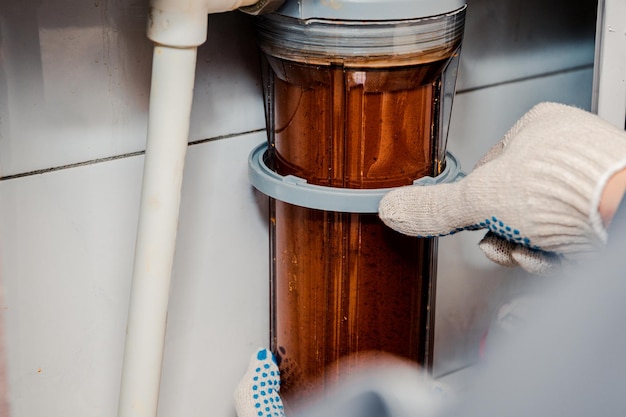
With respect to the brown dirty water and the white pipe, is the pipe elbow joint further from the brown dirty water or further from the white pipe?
the brown dirty water

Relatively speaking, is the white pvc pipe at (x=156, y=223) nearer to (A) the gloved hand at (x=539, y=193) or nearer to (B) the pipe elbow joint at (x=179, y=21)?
(B) the pipe elbow joint at (x=179, y=21)

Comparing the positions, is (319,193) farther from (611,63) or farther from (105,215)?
(611,63)

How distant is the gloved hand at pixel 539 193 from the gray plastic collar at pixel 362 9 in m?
0.13

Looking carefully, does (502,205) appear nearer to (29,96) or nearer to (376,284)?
(376,284)

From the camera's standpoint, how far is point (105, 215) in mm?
779

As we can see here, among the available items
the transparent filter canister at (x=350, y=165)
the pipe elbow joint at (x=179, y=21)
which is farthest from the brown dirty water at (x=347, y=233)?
the pipe elbow joint at (x=179, y=21)

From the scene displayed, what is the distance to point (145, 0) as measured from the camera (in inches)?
28.6

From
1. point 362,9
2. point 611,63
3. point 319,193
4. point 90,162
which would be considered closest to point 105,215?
point 90,162

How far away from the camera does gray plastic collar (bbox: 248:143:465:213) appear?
70 cm

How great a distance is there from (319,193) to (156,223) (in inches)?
5.8

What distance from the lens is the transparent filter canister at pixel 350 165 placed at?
69cm

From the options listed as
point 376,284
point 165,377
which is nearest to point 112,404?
point 165,377

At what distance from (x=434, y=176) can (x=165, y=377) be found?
0.37 meters

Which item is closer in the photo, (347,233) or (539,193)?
(539,193)
